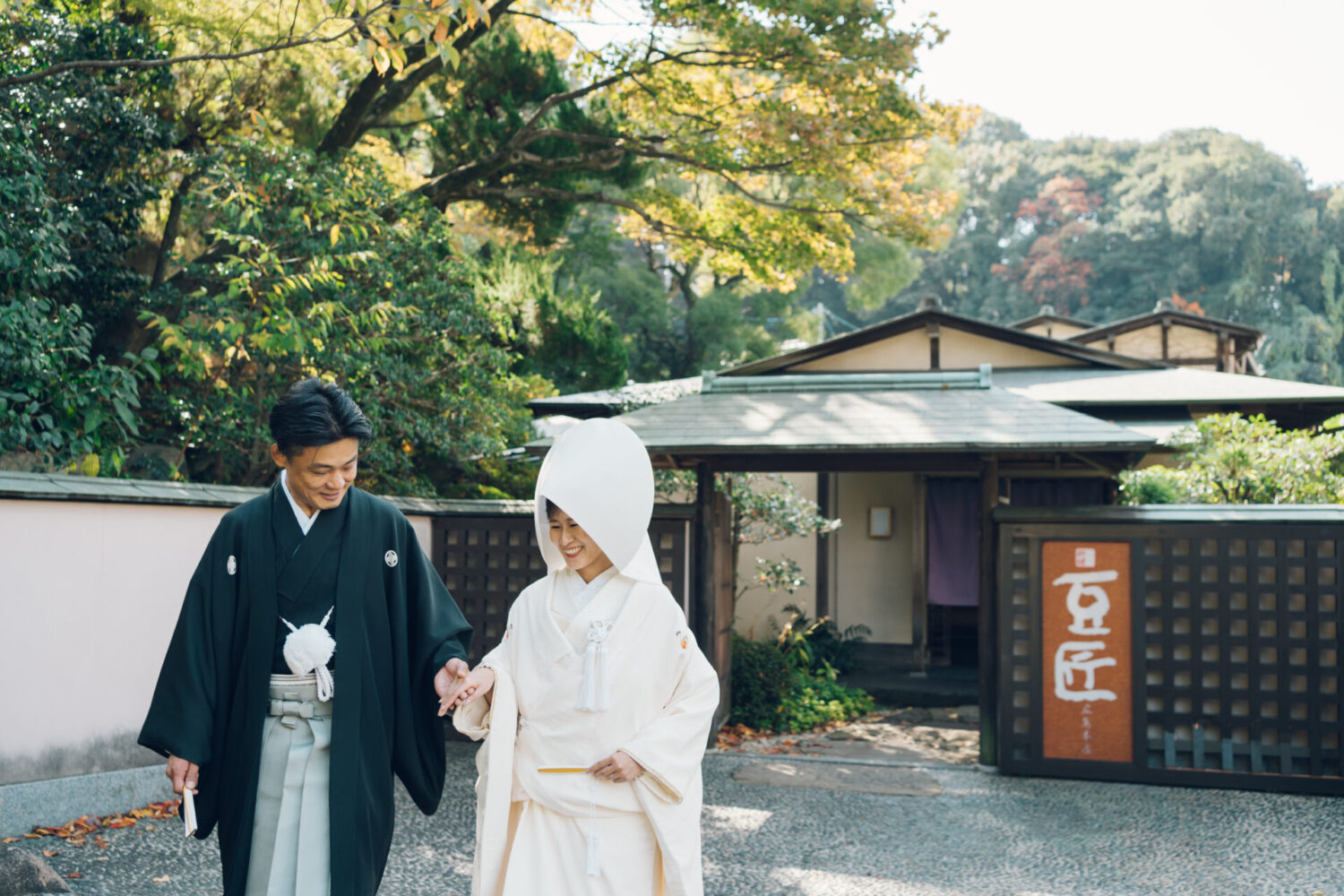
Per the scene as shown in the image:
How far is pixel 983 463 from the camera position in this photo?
6973 mm

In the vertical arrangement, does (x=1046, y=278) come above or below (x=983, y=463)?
above

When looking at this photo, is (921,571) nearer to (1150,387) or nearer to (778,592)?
(778,592)

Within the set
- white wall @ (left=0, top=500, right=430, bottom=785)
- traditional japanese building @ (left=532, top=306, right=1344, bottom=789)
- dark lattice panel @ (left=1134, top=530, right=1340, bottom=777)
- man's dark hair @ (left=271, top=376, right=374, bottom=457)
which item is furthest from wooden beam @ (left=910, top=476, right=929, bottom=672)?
man's dark hair @ (left=271, top=376, right=374, bottom=457)

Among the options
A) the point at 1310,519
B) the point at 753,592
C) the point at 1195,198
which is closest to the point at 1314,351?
the point at 1195,198

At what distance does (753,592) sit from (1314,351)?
79.1ft

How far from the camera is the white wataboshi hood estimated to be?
257 centimetres

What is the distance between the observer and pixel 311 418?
2643mm

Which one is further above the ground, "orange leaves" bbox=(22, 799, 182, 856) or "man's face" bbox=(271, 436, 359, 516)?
"man's face" bbox=(271, 436, 359, 516)

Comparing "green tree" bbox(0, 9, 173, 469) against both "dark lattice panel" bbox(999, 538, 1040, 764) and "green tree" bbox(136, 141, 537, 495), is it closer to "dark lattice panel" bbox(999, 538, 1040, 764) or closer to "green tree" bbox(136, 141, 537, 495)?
"green tree" bbox(136, 141, 537, 495)

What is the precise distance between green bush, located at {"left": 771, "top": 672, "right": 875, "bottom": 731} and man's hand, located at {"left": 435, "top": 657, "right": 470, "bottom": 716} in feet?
21.4

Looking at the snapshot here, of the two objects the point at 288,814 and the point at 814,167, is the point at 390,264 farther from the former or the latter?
the point at 288,814

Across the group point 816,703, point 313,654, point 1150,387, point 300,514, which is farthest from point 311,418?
point 1150,387

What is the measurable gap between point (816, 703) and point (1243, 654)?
4.04m

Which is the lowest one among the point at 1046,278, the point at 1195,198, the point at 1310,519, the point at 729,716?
the point at 729,716
